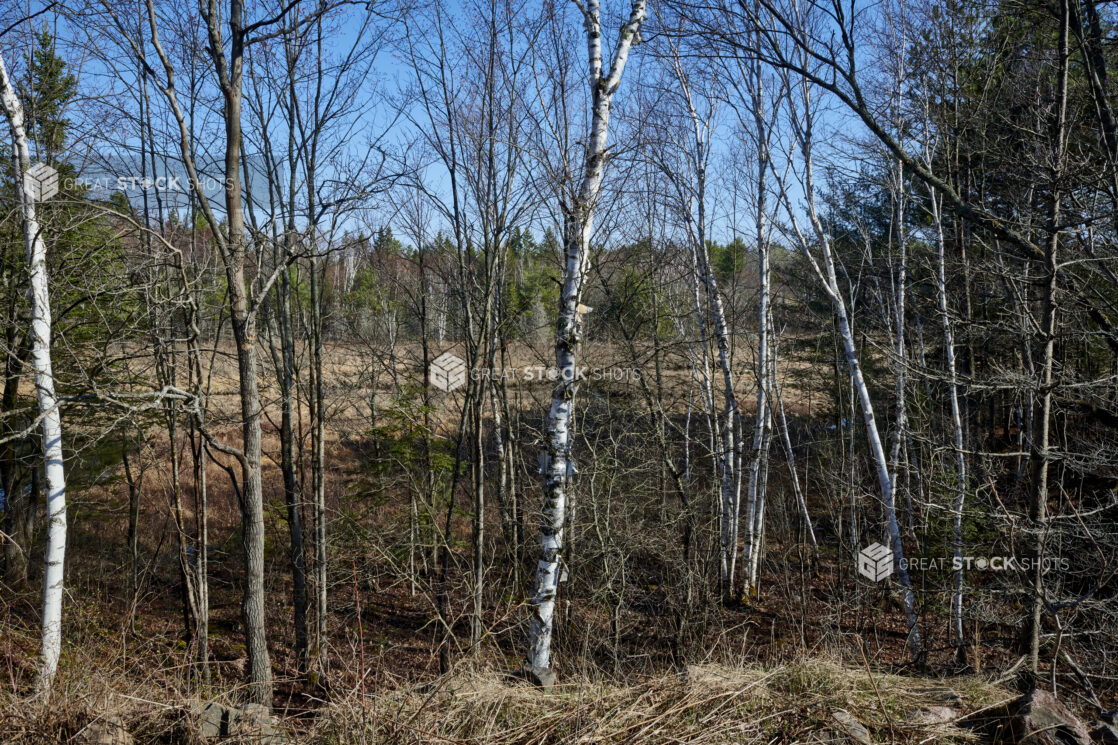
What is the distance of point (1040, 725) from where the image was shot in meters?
3.20

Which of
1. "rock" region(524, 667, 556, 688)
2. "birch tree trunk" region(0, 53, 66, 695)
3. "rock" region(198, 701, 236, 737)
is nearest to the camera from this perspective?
"rock" region(198, 701, 236, 737)

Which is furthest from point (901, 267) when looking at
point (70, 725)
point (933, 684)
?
point (70, 725)

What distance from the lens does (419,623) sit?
37.6 feet

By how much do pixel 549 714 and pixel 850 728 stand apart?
155 centimetres

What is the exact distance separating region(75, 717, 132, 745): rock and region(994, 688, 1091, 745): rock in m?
4.61

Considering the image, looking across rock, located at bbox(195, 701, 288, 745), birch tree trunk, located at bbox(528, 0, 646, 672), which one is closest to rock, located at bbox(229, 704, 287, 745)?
rock, located at bbox(195, 701, 288, 745)

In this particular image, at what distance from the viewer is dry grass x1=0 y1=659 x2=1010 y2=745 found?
123 inches

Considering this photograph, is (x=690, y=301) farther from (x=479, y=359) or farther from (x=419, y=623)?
Answer: (x=419, y=623)

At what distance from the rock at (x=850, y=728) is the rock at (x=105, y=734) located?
12.1 ft

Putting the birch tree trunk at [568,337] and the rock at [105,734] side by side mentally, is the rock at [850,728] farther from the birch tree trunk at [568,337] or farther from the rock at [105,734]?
the rock at [105,734]

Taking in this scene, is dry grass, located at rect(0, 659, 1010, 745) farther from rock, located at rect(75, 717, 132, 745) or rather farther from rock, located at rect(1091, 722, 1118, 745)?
rock, located at rect(1091, 722, 1118, 745)

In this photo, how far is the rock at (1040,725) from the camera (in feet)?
10.4

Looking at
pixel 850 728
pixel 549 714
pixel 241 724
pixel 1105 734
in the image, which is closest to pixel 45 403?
pixel 241 724

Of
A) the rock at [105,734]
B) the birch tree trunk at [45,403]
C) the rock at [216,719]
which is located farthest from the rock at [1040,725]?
the birch tree trunk at [45,403]
